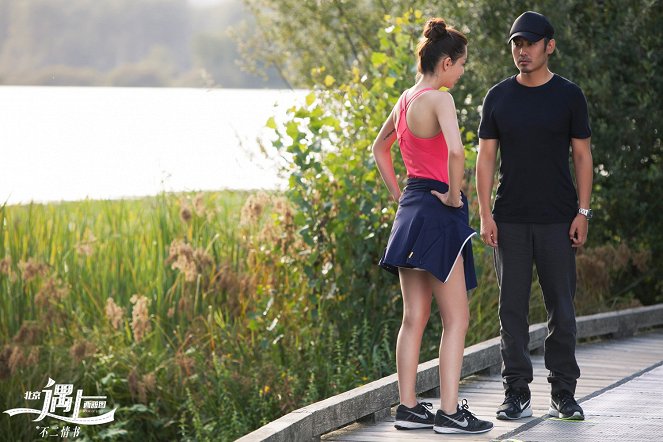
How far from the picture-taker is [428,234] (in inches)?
220

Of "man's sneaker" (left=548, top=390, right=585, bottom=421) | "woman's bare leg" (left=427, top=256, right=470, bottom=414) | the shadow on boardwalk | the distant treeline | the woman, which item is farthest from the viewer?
the distant treeline

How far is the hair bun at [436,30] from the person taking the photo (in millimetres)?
5527

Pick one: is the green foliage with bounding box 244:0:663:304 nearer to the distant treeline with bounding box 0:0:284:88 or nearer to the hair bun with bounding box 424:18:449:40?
the hair bun with bounding box 424:18:449:40

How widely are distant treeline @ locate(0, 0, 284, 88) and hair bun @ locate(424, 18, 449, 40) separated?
31.2 meters

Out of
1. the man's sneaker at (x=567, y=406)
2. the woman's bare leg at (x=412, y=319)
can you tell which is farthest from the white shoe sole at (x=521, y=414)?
the woman's bare leg at (x=412, y=319)

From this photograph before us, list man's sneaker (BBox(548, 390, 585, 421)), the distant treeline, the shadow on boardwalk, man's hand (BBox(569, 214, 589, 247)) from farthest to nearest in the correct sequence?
the distant treeline, man's sneaker (BBox(548, 390, 585, 421)), man's hand (BBox(569, 214, 589, 247)), the shadow on boardwalk

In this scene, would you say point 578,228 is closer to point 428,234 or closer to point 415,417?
point 428,234

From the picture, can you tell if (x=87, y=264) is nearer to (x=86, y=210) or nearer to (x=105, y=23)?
(x=86, y=210)

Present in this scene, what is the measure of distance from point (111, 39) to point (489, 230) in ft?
134

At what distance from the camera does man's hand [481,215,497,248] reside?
6.01 m

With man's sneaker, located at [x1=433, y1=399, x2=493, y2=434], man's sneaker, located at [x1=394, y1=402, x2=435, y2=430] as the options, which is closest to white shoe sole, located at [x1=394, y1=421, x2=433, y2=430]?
man's sneaker, located at [x1=394, y1=402, x2=435, y2=430]

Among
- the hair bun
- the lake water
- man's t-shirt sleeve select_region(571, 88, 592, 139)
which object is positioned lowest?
man's t-shirt sleeve select_region(571, 88, 592, 139)

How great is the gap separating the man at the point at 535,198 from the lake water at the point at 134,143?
2891mm

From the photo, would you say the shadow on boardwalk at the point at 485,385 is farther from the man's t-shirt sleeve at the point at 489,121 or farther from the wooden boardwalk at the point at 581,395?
the man's t-shirt sleeve at the point at 489,121
